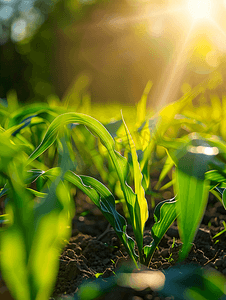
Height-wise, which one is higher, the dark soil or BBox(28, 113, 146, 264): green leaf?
BBox(28, 113, 146, 264): green leaf

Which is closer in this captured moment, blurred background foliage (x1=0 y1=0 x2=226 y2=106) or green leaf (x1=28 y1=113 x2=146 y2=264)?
green leaf (x1=28 y1=113 x2=146 y2=264)

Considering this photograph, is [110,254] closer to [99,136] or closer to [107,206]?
[107,206]

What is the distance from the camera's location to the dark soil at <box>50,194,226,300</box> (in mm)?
399

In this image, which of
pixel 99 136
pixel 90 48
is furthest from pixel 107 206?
pixel 90 48

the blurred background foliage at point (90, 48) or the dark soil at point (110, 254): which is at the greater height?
the blurred background foliage at point (90, 48)

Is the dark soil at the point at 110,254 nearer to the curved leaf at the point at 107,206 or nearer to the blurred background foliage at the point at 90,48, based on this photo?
the curved leaf at the point at 107,206

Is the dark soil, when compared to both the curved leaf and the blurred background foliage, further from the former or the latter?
the blurred background foliage

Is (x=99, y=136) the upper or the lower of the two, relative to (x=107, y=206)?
upper

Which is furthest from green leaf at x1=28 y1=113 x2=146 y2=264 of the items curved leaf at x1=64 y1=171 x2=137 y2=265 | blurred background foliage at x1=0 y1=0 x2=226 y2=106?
blurred background foliage at x1=0 y1=0 x2=226 y2=106

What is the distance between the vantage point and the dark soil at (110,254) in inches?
15.7

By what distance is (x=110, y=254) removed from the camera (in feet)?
1.63

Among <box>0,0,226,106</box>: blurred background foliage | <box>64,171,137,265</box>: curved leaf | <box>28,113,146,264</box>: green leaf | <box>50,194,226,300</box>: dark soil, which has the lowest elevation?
<box>50,194,226,300</box>: dark soil

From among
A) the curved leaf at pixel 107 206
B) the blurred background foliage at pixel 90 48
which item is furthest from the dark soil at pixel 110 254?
the blurred background foliage at pixel 90 48

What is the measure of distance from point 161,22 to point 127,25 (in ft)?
3.63
